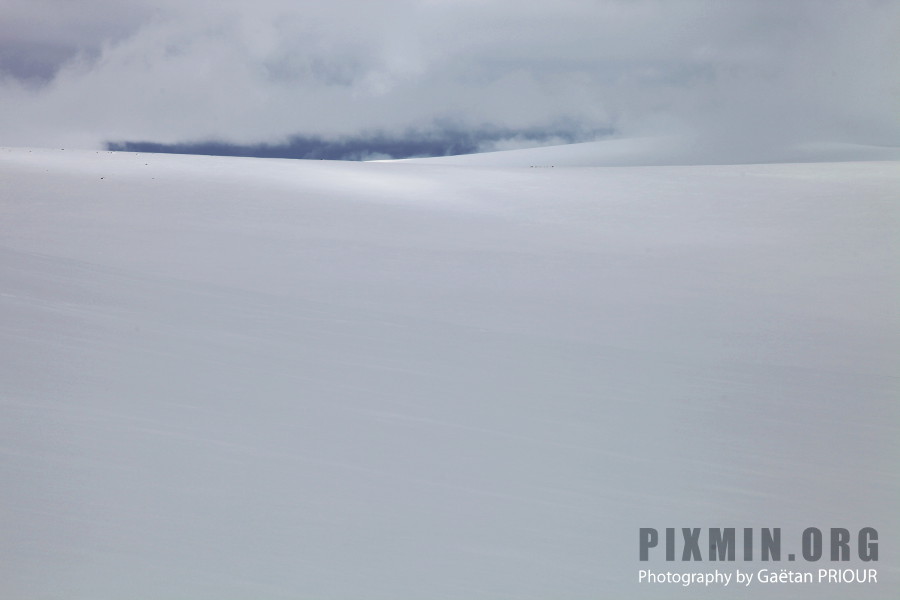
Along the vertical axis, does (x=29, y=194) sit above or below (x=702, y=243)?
above

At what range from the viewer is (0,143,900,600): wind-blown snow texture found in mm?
2688

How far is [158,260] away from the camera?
13.1 ft

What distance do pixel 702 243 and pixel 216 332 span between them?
261 centimetres

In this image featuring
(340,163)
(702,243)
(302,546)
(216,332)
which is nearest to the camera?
(302,546)

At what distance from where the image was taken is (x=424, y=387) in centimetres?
324

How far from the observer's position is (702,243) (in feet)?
14.1

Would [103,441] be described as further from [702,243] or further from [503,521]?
[702,243]

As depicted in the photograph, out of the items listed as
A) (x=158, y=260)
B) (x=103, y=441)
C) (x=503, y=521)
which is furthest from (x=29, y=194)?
(x=503, y=521)

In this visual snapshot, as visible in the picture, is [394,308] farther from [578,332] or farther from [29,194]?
[29,194]

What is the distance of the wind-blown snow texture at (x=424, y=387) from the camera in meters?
2.69

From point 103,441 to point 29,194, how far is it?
2.31 meters

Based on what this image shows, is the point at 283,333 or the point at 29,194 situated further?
the point at 29,194

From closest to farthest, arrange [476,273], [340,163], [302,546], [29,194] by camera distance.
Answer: [302,546] → [476,273] → [29,194] → [340,163]

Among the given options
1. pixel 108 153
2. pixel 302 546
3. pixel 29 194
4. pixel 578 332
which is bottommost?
pixel 302 546
